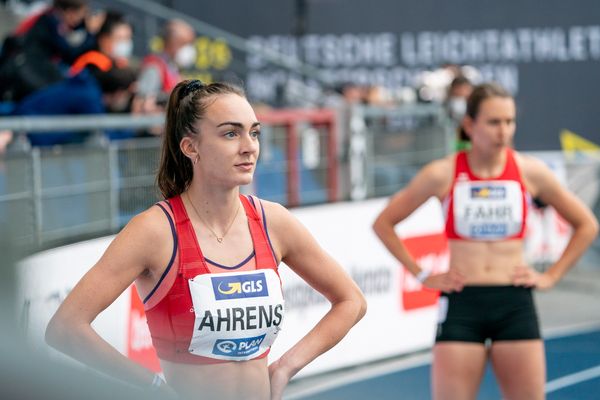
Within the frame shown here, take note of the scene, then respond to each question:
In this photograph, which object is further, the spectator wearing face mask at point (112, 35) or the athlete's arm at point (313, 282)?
the spectator wearing face mask at point (112, 35)

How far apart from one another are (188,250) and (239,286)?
7.3 inches

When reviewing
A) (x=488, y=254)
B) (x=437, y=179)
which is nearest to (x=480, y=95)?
(x=437, y=179)

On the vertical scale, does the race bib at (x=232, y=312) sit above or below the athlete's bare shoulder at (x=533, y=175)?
below

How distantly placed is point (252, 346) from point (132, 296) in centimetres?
418

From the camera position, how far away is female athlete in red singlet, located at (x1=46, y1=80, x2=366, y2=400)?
10.9 feet

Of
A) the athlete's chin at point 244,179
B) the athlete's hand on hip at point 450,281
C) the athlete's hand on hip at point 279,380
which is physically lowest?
the athlete's hand on hip at point 450,281

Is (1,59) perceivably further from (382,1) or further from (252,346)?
(382,1)

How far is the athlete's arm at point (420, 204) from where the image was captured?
6.06 m

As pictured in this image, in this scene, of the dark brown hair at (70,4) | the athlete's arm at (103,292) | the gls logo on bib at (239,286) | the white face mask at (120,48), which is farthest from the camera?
the white face mask at (120,48)

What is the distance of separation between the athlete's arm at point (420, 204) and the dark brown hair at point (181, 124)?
2799mm

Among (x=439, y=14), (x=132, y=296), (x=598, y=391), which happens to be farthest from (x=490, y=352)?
(x=439, y=14)

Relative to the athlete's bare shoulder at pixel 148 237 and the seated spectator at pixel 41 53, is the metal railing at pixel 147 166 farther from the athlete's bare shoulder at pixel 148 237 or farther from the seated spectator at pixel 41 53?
the seated spectator at pixel 41 53

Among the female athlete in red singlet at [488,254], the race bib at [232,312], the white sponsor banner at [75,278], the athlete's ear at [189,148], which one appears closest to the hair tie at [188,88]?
the athlete's ear at [189,148]

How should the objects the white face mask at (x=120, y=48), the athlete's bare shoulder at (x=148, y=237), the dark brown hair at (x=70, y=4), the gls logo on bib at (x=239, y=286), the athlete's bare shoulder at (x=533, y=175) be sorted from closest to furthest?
the athlete's bare shoulder at (x=148, y=237)
the gls logo on bib at (x=239, y=286)
the athlete's bare shoulder at (x=533, y=175)
the dark brown hair at (x=70, y=4)
the white face mask at (x=120, y=48)
